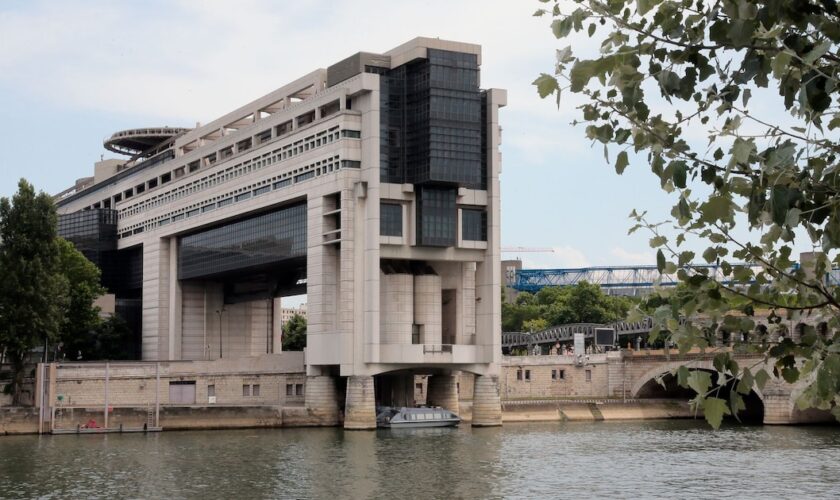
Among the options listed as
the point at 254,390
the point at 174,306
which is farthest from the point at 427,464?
the point at 174,306

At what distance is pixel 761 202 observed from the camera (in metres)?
14.9

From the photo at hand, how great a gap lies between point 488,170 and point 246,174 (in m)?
29.2

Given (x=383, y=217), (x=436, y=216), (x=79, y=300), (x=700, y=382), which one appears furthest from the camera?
(x=79, y=300)

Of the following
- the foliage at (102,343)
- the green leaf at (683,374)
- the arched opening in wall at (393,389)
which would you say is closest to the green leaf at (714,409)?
the green leaf at (683,374)

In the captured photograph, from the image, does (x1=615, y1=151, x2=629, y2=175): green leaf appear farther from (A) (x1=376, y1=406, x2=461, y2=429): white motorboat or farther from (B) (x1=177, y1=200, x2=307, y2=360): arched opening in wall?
(B) (x1=177, y1=200, x2=307, y2=360): arched opening in wall

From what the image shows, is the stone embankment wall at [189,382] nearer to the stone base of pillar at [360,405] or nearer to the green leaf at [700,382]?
the stone base of pillar at [360,405]

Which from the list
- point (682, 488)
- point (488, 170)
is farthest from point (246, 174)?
point (682, 488)

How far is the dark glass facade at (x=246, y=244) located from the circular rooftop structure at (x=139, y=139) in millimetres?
34876

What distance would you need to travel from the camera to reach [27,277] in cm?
11625

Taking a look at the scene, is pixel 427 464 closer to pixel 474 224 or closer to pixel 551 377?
pixel 474 224

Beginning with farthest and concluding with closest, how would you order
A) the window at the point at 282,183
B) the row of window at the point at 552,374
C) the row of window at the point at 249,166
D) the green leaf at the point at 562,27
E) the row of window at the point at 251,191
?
the row of window at the point at 552,374 < the window at the point at 282,183 < the row of window at the point at 249,166 < the row of window at the point at 251,191 < the green leaf at the point at 562,27

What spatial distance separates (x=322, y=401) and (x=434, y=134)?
92.1 ft

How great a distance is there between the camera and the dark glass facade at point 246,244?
132m

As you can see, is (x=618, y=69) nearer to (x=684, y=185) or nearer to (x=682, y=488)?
(x=684, y=185)
